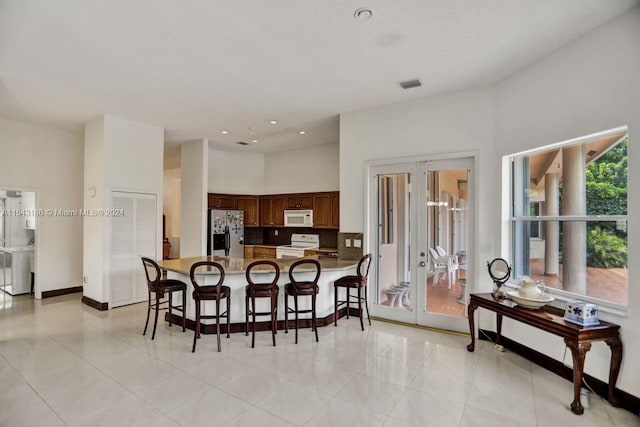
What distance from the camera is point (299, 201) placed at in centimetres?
720

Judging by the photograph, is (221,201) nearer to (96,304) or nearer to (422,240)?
(96,304)

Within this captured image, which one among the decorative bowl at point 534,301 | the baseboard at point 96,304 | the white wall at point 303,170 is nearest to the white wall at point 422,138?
the decorative bowl at point 534,301

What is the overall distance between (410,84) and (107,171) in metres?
4.67

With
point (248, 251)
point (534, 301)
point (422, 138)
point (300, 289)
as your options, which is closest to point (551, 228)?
point (534, 301)

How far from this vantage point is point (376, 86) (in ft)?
13.1

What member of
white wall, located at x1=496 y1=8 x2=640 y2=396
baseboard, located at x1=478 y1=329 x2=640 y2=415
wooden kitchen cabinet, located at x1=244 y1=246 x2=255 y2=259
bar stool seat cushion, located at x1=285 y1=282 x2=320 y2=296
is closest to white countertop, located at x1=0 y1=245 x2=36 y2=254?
wooden kitchen cabinet, located at x1=244 y1=246 x2=255 y2=259

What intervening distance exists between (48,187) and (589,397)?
8053 millimetres

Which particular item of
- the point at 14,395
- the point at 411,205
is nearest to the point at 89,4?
the point at 14,395

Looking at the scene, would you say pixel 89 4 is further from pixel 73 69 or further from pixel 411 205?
pixel 411 205

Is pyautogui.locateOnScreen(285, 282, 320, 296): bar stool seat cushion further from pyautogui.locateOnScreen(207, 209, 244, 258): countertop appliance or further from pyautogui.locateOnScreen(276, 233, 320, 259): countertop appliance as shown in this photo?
pyautogui.locateOnScreen(207, 209, 244, 258): countertop appliance

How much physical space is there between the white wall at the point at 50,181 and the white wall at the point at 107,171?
0.98 meters

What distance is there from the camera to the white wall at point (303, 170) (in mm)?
6900

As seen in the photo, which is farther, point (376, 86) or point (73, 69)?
point (376, 86)

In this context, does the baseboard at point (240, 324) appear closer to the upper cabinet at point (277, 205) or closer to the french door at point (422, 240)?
the french door at point (422, 240)
